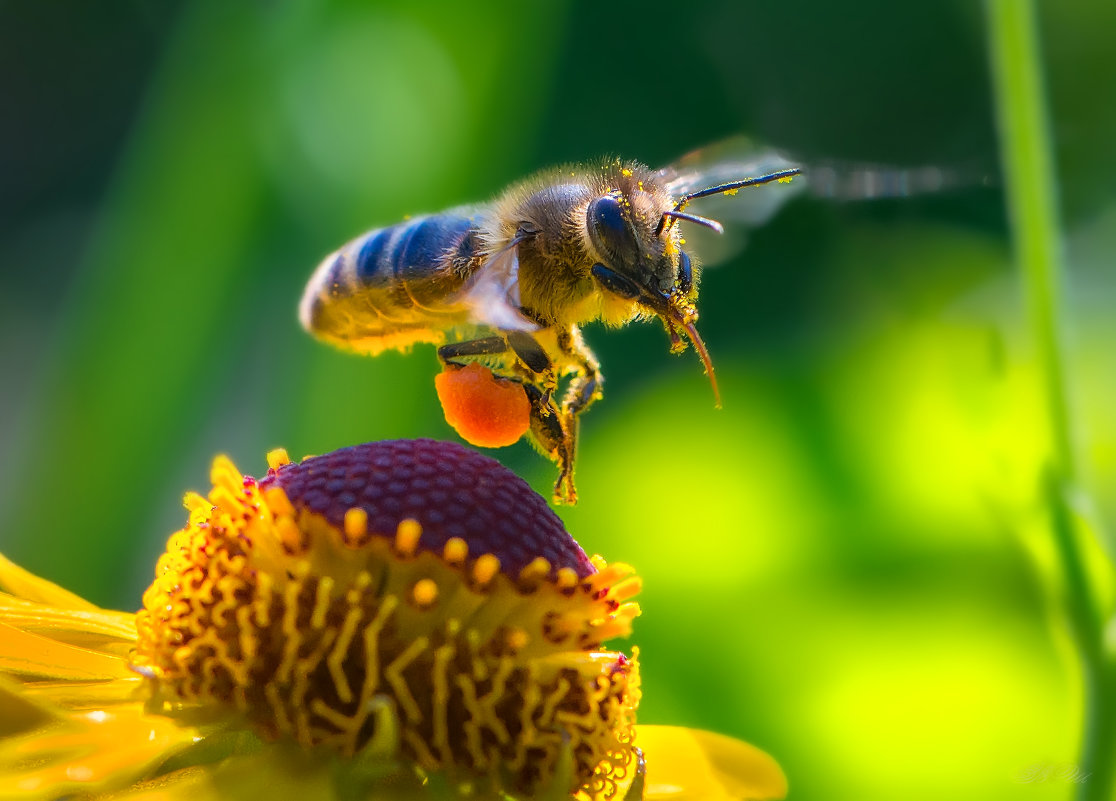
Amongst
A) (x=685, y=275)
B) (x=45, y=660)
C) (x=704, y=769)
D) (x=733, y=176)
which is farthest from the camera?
(x=733, y=176)

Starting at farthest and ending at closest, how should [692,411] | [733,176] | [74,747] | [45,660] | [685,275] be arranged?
[692,411] < [733,176] < [685,275] < [45,660] < [74,747]

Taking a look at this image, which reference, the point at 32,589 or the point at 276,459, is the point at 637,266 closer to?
the point at 276,459

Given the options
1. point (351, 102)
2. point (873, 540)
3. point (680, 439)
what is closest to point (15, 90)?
point (351, 102)

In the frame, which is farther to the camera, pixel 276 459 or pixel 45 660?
pixel 276 459

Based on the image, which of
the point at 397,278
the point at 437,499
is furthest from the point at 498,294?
the point at 397,278

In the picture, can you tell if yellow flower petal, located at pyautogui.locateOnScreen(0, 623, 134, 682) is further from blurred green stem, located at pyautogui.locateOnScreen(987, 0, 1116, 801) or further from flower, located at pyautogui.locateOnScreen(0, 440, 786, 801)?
blurred green stem, located at pyautogui.locateOnScreen(987, 0, 1116, 801)

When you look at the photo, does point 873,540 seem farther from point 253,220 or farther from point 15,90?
point 15,90

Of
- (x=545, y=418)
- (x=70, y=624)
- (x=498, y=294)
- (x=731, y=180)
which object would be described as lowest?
(x=70, y=624)
